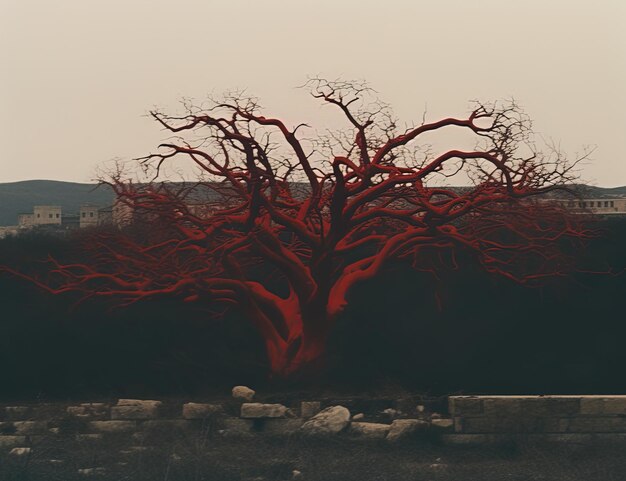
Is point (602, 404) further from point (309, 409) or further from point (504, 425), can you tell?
point (309, 409)

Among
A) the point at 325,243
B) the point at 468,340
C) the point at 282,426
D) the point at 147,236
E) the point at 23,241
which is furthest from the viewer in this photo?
the point at 23,241

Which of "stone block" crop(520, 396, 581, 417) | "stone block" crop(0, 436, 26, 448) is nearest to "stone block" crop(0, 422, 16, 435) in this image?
"stone block" crop(0, 436, 26, 448)

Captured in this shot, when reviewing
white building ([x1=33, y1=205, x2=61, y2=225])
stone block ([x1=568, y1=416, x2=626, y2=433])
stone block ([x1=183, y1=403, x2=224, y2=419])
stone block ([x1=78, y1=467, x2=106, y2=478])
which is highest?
white building ([x1=33, y1=205, x2=61, y2=225])

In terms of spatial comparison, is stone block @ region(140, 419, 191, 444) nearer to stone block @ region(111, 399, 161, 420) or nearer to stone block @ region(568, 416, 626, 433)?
stone block @ region(111, 399, 161, 420)

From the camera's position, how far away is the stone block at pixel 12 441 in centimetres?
1471

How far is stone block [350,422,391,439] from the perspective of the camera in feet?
48.0

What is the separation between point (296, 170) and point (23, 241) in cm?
772

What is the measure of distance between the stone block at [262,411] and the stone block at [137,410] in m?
1.46

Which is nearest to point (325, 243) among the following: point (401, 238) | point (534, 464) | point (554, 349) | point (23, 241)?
point (401, 238)

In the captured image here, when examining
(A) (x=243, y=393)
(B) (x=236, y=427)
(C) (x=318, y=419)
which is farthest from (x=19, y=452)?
(C) (x=318, y=419)

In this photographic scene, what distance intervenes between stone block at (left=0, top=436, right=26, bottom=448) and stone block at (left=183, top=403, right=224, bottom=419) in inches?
92.6

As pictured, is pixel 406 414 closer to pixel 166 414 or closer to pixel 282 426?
pixel 282 426

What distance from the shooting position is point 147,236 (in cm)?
2003

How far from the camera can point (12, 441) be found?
48.6 ft
